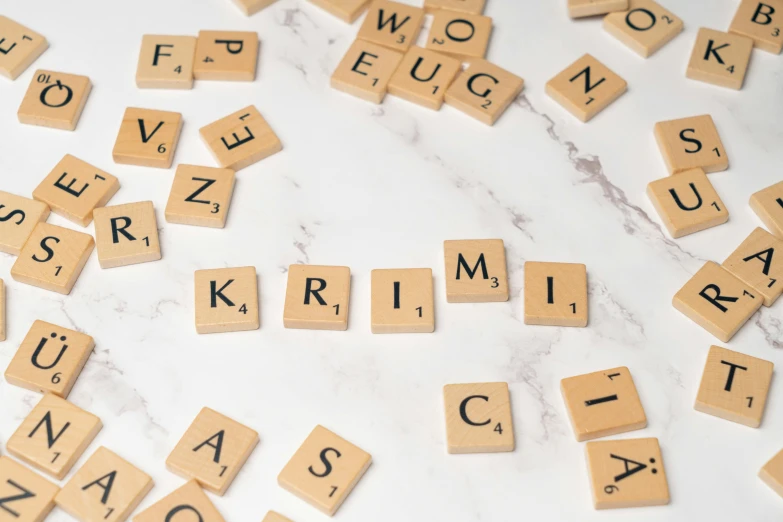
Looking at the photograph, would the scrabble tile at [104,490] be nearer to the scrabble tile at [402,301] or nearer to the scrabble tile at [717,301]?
the scrabble tile at [402,301]

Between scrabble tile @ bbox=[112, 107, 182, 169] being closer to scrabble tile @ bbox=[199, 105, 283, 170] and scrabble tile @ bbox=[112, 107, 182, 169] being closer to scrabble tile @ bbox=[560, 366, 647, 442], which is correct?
scrabble tile @ bbox=[199, 105, 283, 170]

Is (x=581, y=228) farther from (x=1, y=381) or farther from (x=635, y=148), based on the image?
(x=1, y=381)

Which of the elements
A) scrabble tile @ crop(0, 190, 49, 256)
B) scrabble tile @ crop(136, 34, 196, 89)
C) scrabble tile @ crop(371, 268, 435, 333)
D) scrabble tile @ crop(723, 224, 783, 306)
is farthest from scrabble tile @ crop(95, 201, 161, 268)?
scrabble tile @ crop(723, 224, 783, 306)

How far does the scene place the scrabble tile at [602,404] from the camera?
1607 millimetres

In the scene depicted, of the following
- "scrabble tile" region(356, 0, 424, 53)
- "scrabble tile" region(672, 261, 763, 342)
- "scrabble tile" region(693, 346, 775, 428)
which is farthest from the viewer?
"scrabble tile" region(356, 0, 424, 53)

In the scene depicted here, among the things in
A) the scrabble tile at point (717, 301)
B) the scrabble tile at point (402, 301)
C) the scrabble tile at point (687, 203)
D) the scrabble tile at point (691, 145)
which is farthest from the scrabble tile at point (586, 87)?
the scrabble tile at point (402, 301)

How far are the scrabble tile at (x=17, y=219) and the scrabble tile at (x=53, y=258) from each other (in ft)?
0.08

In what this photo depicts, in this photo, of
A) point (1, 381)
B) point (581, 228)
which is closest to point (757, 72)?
point (581, 228)

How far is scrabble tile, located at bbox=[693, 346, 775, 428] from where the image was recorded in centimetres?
163

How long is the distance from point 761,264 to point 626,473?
0.59 m

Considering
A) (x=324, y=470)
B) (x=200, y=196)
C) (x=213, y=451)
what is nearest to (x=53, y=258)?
(x=200, y=196)

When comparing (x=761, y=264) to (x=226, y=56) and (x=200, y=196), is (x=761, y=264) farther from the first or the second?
(x=226, y=56)

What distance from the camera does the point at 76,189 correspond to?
1.88m

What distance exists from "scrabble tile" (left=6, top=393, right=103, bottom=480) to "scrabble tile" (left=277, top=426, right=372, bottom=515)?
396 mm
